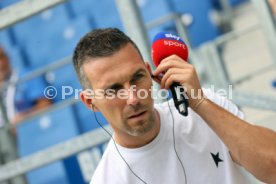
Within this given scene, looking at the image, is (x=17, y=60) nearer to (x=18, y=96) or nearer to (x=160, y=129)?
(x=18, y=96)

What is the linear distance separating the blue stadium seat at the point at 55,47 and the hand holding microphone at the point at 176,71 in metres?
5.66

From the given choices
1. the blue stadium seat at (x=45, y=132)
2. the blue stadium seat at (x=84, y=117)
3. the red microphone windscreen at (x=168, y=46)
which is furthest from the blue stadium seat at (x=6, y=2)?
the red microphone windscreen at (x=168, y=46)

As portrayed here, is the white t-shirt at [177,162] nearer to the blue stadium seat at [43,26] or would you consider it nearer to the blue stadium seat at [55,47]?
the blue stadium seat at [55,47]

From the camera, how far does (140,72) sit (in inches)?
72.2

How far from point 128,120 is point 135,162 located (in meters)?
0.17

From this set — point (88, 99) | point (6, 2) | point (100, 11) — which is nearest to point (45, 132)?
point (100, 11)

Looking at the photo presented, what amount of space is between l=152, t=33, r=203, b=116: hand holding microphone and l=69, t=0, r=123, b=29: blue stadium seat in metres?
5.55

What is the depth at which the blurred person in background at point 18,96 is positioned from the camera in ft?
17.7

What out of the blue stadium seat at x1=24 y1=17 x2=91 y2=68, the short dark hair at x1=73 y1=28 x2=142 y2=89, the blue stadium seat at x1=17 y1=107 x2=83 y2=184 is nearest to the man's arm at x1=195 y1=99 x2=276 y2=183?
the short dark hair at x1=73 y1=28 x2=142 y2=89

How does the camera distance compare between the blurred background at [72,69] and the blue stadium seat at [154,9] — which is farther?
the blue stadium seat at [154,9]

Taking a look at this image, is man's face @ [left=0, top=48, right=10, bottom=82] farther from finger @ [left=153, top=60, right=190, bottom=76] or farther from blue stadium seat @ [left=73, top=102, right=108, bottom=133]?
finger @ [left=153, top=60, right=190, bottom=76]

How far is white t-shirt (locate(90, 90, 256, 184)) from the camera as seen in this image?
6.11 feet

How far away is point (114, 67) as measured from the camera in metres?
1.84

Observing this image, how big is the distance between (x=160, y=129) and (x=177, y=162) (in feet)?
0.45
